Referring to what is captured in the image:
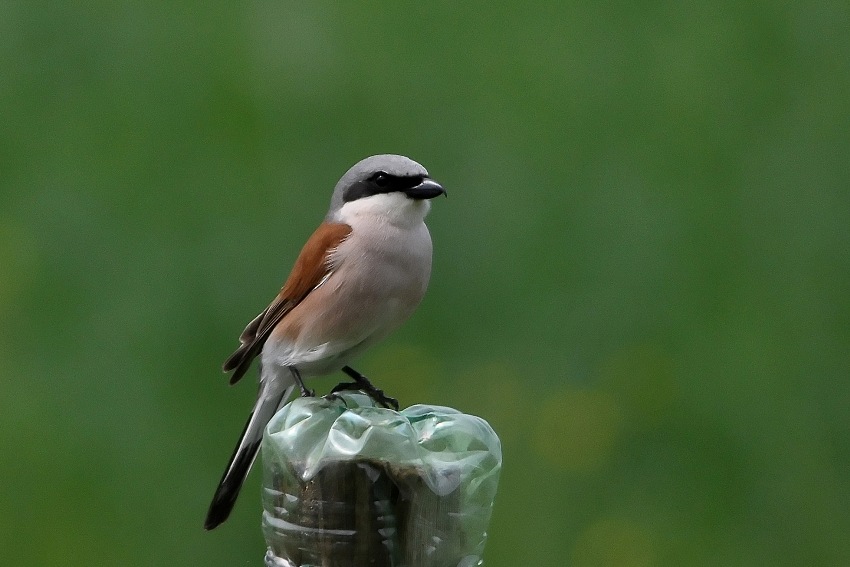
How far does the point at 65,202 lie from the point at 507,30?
6.00ft

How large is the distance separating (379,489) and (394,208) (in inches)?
39.6

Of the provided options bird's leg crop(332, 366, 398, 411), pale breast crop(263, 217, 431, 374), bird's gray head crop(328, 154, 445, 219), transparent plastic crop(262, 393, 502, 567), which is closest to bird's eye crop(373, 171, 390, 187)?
bird's gray head crop(328, 154, 445, 219)

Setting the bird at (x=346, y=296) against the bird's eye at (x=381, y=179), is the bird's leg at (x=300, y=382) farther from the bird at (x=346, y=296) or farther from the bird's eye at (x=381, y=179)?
the bird's eye at (x=381, y=179)

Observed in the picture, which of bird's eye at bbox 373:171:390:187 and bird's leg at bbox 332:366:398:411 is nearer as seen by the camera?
bird's leg at bbox 332:366:398:411

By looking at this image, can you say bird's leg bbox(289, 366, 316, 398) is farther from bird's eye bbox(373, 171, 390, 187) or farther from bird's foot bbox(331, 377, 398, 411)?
bird's eye bbox(373, 171, 390, 187)

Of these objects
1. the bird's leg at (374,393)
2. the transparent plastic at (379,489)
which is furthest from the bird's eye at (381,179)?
the transparent plastic at (379,489)

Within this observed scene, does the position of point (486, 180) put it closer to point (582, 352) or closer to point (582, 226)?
point (582, 226)

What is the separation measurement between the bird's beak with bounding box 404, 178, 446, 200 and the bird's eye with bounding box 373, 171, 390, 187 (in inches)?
2.2

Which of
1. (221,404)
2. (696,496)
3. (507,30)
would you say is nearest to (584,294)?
(696,496)

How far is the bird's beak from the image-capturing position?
2.25 meters

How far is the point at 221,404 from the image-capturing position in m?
3.42

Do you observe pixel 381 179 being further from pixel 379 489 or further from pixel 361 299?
pixel 379 489

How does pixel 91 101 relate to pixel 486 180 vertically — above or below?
above

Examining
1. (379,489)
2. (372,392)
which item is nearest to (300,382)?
(372,392)
